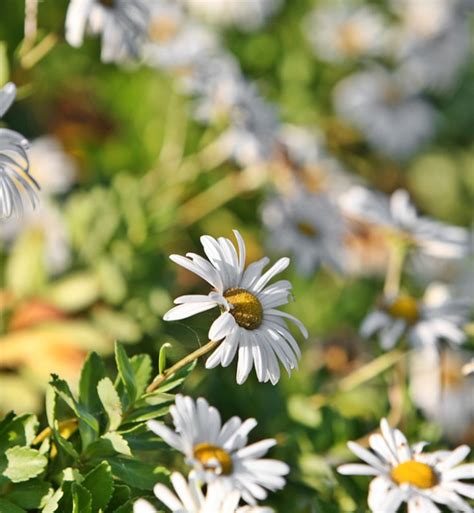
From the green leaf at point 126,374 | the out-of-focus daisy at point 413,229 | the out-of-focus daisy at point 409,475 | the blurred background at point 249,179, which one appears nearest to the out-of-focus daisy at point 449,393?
the blurred background at point 249,179

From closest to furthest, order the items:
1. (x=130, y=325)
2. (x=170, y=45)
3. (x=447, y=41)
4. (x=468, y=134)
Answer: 1. (x=130, y=325)
2. (x=170, y=45)
3. (x=447, y=41)
4. (x=468, y=134)

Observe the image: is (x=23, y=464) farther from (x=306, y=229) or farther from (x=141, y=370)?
(x=306, y=229)

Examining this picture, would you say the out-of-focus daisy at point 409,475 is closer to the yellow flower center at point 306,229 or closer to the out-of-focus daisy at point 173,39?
the yellow flower center at point 306,229

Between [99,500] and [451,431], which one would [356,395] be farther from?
[99,500]

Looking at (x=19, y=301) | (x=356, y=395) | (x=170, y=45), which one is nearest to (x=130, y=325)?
(x=19, y=301)

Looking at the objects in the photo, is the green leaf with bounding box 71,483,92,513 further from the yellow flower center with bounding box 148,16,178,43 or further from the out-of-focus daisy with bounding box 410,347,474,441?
the yellow flower center with bounding box 148,16,178,43

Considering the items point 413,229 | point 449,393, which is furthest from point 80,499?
point 449,393

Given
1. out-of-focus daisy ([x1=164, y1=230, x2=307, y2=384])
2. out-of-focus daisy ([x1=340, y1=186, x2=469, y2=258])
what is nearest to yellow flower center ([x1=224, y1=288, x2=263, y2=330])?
out-of-focus daisy ([x1=164, y1=230, x2=307, y2=384])
